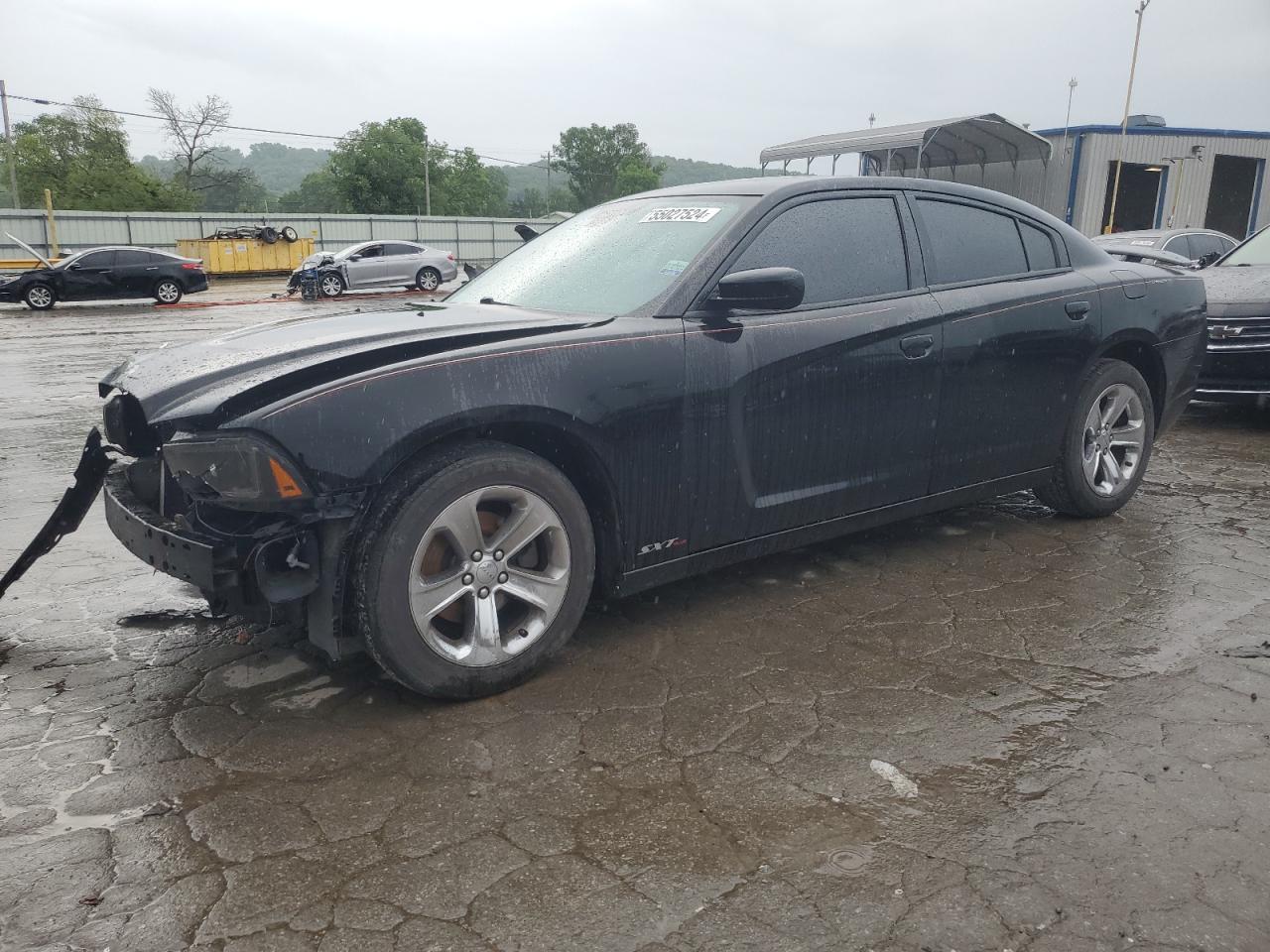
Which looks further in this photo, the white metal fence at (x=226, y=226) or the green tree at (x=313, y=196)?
the green tree at (x=313, y=196)

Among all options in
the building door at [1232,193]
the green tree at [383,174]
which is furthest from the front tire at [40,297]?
the green tree at [383,174]

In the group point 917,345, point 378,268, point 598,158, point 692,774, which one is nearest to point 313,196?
point 598,158

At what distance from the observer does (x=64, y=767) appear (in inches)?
104

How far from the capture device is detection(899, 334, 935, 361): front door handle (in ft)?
12.5

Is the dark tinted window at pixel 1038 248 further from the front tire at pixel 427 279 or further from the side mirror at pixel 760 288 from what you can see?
the front tire at pixel 427 279

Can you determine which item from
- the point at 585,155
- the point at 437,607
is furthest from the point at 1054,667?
the point at 585,155

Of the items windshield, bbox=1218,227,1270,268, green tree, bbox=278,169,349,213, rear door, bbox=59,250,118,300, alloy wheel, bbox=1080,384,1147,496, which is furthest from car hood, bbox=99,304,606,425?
green tree, bbox=278,169,349,213

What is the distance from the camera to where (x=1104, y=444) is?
4797 millimetres

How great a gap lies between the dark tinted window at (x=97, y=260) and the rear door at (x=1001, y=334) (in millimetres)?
23020

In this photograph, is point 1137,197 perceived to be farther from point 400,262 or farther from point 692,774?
point 692,774

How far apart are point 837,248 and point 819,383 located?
1.97 feet

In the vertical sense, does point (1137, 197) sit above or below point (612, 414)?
above

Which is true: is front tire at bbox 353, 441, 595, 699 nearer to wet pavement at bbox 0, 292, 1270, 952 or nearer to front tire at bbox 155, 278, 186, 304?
wet pavement at bbox 0, 292, 1270, 952

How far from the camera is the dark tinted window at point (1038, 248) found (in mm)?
4477
